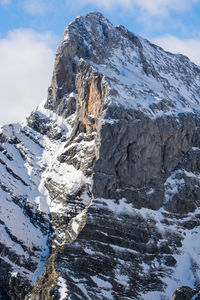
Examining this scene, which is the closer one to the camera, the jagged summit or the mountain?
the mountain

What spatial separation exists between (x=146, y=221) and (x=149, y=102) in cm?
3516

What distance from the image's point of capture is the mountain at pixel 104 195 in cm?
11138

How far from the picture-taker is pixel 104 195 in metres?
123

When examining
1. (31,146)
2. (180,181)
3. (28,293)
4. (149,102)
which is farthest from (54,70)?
(28,293)

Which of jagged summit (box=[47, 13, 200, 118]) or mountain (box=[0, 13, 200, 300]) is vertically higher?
jagged summit (box=[47, 13, 200, 118])

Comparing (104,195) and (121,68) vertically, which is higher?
(121,68)

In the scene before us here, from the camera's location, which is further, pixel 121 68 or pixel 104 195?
pixel 121 68

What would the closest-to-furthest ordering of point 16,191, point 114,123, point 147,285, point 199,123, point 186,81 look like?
point 147,285, point 114,123, point 16,191, point 199,123, point 186,81

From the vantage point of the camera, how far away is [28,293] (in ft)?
383

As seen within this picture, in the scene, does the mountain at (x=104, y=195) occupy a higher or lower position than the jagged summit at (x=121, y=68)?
lower

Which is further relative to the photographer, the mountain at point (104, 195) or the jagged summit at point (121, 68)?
the jagged summit at point (121, 68)

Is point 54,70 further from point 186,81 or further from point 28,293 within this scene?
point 28,293

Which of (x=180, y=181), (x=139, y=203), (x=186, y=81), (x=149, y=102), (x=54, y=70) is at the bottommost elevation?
(x=139, y=203)

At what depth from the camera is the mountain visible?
111375 mm
